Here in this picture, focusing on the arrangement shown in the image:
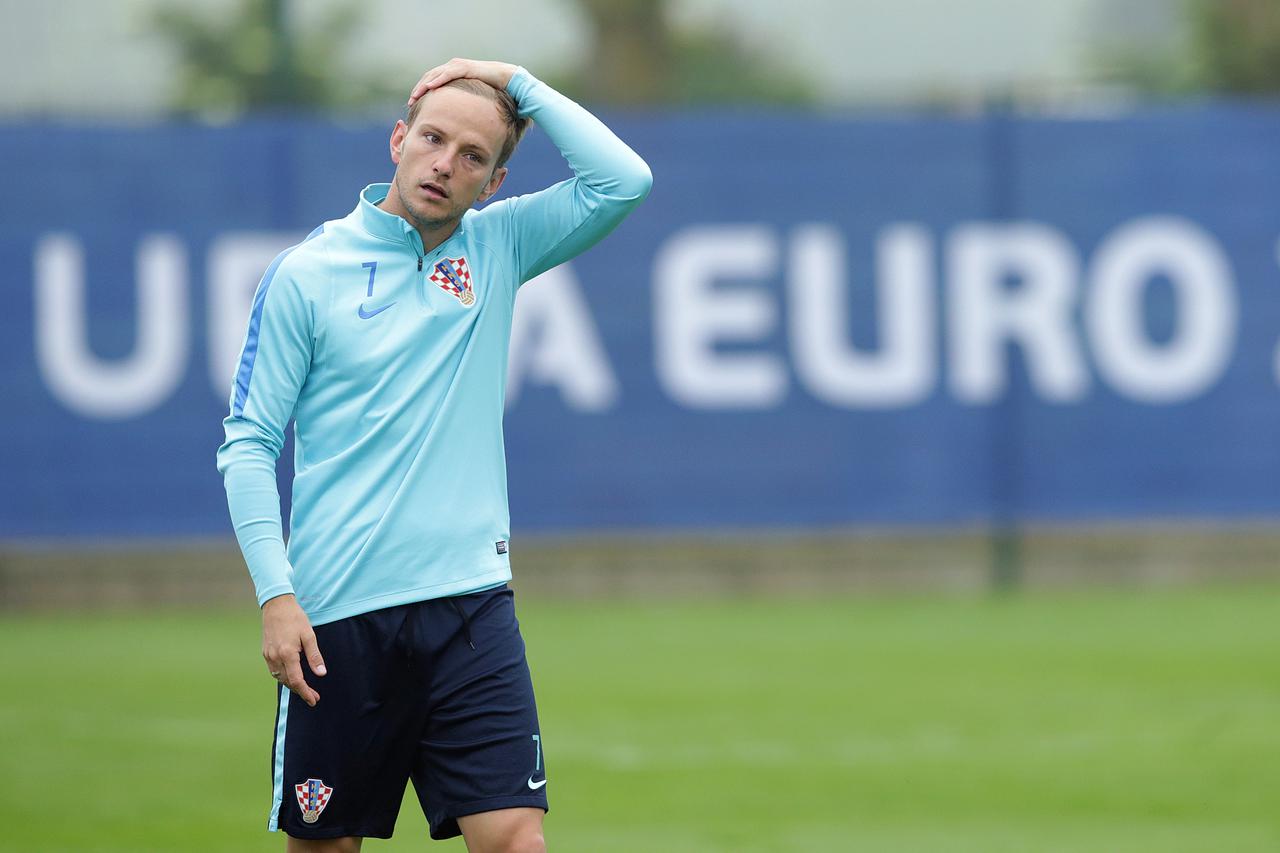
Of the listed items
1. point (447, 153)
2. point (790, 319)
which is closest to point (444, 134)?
point (447, 153)

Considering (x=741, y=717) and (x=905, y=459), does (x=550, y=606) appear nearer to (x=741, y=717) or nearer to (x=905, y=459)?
(x=905, y=459)

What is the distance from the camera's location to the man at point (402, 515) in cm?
424

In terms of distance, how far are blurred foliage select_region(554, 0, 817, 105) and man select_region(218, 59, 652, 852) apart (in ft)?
29.0

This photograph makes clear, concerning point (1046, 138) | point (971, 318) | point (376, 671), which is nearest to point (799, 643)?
point (971, 318)

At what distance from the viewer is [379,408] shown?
4262mm

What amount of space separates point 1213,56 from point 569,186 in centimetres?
996

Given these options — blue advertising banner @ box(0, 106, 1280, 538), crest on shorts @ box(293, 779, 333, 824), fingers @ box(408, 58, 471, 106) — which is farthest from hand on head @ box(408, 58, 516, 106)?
blue advertising banner @ box(0, 106, 1280, 538)

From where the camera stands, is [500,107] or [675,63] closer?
[500,107]

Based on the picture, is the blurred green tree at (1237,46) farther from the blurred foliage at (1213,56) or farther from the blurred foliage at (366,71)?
the blurred foliage at (366,71)

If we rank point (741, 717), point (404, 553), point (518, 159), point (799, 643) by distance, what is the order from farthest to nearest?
point (518, 159) → point (799, 643) → point (741, 717) → point (404, 553)

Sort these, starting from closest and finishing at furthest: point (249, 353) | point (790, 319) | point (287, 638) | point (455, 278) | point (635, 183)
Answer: point (287, 638)
point (249, 353)
point (455, 278)
point (635, 183)
point (790, 319)

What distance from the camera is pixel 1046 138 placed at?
42.4ft

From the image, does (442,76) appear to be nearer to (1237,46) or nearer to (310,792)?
(310,792)

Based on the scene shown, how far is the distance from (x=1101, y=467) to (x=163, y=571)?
5.88 meters
